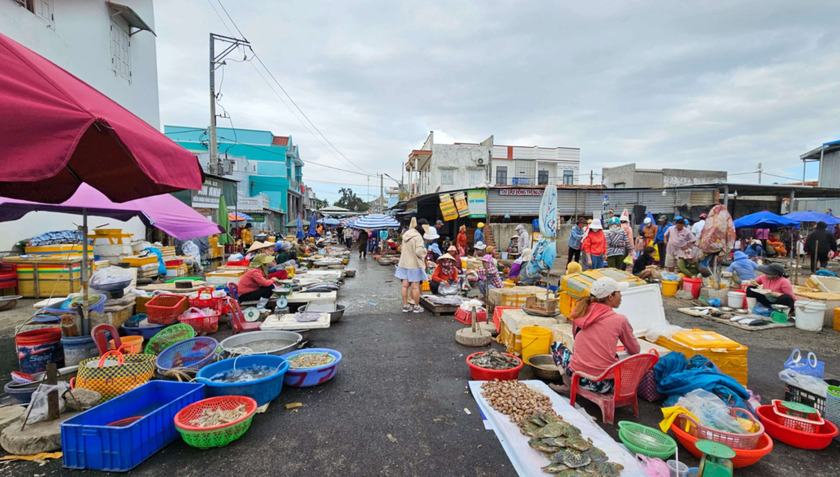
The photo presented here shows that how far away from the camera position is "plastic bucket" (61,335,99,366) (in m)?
4.29

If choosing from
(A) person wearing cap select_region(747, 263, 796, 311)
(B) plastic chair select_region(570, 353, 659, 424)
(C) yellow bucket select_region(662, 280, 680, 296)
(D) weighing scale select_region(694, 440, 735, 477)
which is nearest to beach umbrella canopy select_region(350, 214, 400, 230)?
(C) yellow bucket select_region(662, 280, 680, 296)

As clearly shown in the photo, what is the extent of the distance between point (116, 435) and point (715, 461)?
430 centimetres

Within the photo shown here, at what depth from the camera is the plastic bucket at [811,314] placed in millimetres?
6246

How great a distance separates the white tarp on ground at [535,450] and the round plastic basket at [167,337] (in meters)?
3.93

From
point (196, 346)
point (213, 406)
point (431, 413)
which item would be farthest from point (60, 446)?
point (431, 413)

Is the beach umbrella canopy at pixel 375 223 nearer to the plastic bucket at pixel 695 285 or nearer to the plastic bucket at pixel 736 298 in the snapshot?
the plastic bucket at pixel 695 285

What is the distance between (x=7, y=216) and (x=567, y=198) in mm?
19558

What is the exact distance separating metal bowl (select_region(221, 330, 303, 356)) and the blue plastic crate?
59.4 inches

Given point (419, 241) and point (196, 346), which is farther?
point (419, 241)

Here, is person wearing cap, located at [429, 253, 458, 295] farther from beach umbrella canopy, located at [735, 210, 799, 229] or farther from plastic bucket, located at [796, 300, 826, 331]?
beach umbrella canopy, located at [735, 210, 799, 229]

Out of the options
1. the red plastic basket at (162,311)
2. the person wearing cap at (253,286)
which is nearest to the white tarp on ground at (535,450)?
the red plastic basket at (162,311)

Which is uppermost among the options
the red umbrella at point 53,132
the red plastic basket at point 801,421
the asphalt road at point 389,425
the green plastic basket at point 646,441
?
the red umbrella at point 53,132

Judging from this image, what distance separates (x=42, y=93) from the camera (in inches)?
83.0

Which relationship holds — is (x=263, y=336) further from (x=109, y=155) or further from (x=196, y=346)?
(x=109, y=155)
